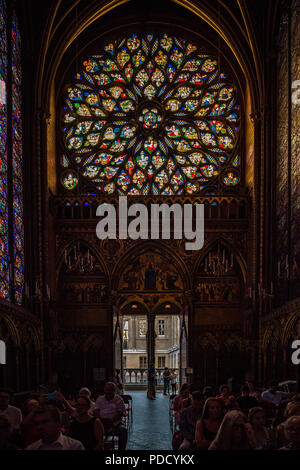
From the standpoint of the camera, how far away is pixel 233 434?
5.03 m

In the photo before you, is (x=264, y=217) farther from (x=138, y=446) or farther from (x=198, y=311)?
(x=138, y=446)

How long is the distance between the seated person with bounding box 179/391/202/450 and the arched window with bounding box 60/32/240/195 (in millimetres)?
15528

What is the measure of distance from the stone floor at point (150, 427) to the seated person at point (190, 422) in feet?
10.4

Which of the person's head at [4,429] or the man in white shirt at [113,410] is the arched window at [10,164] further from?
the person's head at [4,429]

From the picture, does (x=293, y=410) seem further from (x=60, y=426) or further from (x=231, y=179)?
(x=231, y=179)

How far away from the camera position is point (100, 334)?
22.7 m

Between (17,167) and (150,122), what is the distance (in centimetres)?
720

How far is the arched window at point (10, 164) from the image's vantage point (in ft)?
54.3

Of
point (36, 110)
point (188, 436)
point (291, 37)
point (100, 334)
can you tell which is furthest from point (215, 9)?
point (188, 436)

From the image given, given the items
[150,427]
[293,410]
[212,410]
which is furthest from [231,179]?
[212,410]

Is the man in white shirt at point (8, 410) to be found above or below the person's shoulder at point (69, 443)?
below

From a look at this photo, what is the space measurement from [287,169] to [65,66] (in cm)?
1062

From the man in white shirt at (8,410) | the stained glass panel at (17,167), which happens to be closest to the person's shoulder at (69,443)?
the man in white shirt at (8,410)

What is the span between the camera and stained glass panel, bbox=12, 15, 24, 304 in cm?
1834
